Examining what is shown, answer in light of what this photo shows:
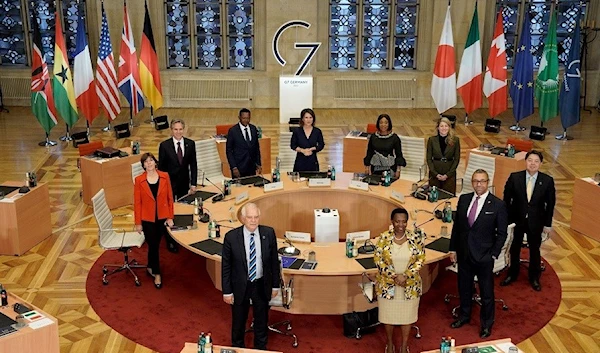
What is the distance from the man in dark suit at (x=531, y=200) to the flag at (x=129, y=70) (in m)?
9.43

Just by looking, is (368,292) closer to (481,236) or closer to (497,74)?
(481,236)

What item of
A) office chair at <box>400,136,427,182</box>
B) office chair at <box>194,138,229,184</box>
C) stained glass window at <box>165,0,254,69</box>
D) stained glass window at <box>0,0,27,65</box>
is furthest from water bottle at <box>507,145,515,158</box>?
stained glass window at <box>0,0,27,65</box>

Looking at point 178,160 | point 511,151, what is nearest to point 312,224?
point 178,160

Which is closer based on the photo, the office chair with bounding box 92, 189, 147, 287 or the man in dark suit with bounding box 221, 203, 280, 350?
the man in dark suit with bounding box 221, 203, 280, 350

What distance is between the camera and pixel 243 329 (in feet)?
22.6

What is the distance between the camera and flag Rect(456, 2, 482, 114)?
16.0 m

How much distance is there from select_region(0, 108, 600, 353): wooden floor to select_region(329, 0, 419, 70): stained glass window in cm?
125

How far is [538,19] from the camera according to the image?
17953 mm

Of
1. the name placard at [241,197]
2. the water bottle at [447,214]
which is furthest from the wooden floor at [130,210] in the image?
the name placard at [241,197]

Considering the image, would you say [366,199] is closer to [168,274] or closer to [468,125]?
[168,274]

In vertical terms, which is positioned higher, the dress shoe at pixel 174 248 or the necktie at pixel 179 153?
the necktie at pixel 179 153

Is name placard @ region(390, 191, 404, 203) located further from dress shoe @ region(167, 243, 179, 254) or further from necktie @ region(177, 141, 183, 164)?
dress shoe @ region(167, 243, 179, 254)

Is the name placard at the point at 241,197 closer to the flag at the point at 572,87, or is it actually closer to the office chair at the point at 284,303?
the office chair at the point at 284,303

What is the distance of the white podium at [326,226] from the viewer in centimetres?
836
